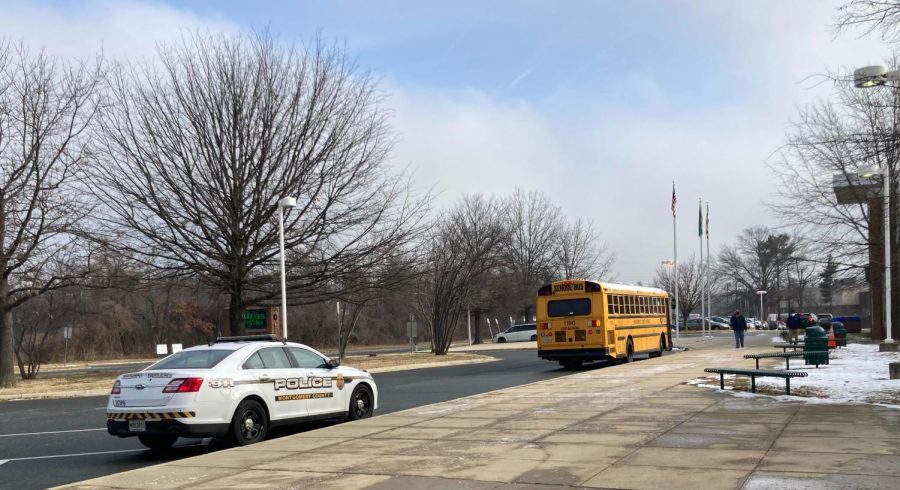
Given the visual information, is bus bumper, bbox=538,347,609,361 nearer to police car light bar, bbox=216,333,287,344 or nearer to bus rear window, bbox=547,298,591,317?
bus rear window, bbox=547,298,591,317

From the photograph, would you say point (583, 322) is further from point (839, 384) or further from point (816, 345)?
point (839, 384)

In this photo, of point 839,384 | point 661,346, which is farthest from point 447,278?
point 839,384

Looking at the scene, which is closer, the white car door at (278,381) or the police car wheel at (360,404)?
the white car door at (278,381)

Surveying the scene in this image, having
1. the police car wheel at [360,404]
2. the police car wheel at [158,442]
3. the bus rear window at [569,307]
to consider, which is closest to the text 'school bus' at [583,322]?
the bus rear window at [569,307]

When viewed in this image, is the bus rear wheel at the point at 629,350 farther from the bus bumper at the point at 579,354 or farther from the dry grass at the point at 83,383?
the dry grass at the point at 83,383

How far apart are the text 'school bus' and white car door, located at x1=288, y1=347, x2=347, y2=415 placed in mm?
13687

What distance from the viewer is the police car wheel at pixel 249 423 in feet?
34.8

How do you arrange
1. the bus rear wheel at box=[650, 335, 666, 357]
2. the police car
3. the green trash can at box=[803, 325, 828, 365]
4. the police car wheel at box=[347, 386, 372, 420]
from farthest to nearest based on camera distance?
1. the bus rear wheel at box=[650, 335, 666, 357]
2. the green trash can at box=[803, 325, 828, 365]
3. the police car wheel at box=[347, 386, 372, 420]
4. the police car

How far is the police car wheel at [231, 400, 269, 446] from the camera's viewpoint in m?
10.6

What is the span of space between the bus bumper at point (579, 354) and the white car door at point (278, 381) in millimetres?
14629

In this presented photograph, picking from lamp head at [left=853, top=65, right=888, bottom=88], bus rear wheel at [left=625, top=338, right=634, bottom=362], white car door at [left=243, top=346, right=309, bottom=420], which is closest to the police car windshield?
white car door at [left=243, top=346, right=309, bottom=420]

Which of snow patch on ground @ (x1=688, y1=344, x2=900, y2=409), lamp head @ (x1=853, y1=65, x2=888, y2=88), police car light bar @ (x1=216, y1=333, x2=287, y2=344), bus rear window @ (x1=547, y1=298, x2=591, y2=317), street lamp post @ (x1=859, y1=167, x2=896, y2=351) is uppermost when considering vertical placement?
lamp head @ (x1=853, y1=65, x2=888, y2=88)

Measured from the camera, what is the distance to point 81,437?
12711 mm

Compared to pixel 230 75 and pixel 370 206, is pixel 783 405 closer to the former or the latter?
pixel 370 206
